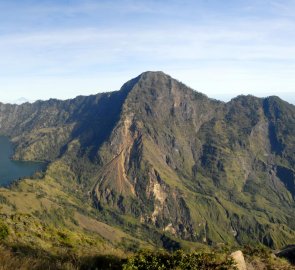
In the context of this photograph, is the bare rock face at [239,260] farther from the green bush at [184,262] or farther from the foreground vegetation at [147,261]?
the green bush at [184,262]

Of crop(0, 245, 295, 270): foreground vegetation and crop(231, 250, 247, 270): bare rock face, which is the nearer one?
crop(0, 245, 295, 270): foreground vegetation

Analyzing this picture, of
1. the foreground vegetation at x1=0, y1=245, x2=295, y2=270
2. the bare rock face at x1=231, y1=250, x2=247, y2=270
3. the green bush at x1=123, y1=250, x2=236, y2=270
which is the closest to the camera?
the foreground vegetation at x1=0, y1=245, x2=295, y2=270

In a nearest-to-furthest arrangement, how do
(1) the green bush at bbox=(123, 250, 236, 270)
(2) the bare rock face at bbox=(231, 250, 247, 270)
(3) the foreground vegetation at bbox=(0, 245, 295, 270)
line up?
1. (3) the foreground vegetation at bbox=(0, 245, 295, 270)
2. (1) the green bush at bbox=(123, 250, 236, 270)
3. (2) the bare rock face at bbox=(231, 250, 247, 270)

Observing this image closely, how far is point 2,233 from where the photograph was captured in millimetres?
31078

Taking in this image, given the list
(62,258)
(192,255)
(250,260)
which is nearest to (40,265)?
(62,258)

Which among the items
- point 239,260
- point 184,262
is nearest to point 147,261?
point 184,262

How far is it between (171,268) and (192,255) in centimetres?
115

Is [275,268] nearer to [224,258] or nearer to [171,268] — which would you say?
[224,258]

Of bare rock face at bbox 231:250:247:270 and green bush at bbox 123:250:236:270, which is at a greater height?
green bush at bbox 123:250:236:270

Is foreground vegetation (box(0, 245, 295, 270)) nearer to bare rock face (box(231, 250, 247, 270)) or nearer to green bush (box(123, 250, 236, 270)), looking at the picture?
green bush (box(123, 250, 236, 270))

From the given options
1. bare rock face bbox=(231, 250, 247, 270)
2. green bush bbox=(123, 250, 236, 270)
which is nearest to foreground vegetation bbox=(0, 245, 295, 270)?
green bush bbox=(123, 250, 236, 270)

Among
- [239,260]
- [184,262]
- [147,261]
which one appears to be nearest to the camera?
[184,262]

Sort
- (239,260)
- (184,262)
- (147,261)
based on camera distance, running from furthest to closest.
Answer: (239,260) → (147,261) → (184,262)

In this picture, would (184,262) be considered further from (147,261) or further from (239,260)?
(239,260)
